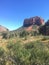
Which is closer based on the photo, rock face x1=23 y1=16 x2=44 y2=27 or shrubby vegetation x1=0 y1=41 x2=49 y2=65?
shrubby vegetation x1=0 y1=41 x2=49 y2=65

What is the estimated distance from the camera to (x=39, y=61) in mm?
14078

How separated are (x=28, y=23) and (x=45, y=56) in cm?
10009

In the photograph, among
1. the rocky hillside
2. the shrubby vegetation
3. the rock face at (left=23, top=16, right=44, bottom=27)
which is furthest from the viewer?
the rock face at (left=23, top=16, right=44, bottom=27)

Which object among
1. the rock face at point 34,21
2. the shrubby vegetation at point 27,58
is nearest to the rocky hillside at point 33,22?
the rock face at point 34,21

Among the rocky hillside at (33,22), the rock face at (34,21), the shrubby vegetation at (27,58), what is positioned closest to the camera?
the shrubby vegetation at (27,58)

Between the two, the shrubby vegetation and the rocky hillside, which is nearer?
the shrubby vegetation

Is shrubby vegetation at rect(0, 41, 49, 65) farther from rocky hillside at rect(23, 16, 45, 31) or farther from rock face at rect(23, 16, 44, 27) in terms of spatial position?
rock face at rect(23, 16, 44, 27)

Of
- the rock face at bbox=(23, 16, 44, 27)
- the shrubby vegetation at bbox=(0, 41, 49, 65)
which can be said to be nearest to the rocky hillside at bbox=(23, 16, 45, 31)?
the rock face at bbox=(23, 16, 44, 27)

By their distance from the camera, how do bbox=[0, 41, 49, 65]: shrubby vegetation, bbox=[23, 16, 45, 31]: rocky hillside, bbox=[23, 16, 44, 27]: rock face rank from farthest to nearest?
bbox=[23, 16, 44, 27]: rock face < bbox=[23, 16, 45, 31]: rocky hillside < bbox=[0, 41, 49, 65]: shrubby vegetation

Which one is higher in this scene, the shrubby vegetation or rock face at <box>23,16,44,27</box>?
rock face at <box>23,16,44,27</box>

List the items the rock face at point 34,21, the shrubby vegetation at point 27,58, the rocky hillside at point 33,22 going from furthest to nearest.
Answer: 1. the rock face at point 34,21
2. the rocky hillside at point 33,22
3. the shrubby vegetation at point 27,58

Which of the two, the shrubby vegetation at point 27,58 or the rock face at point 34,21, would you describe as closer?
the shrubby vegetation at point 27,58

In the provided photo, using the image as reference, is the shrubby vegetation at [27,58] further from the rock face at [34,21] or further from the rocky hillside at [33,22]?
the rock face at [34,21]

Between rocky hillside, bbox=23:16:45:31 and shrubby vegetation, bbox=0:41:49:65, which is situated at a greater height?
rocky hillside, bbox=23:16:45:31
